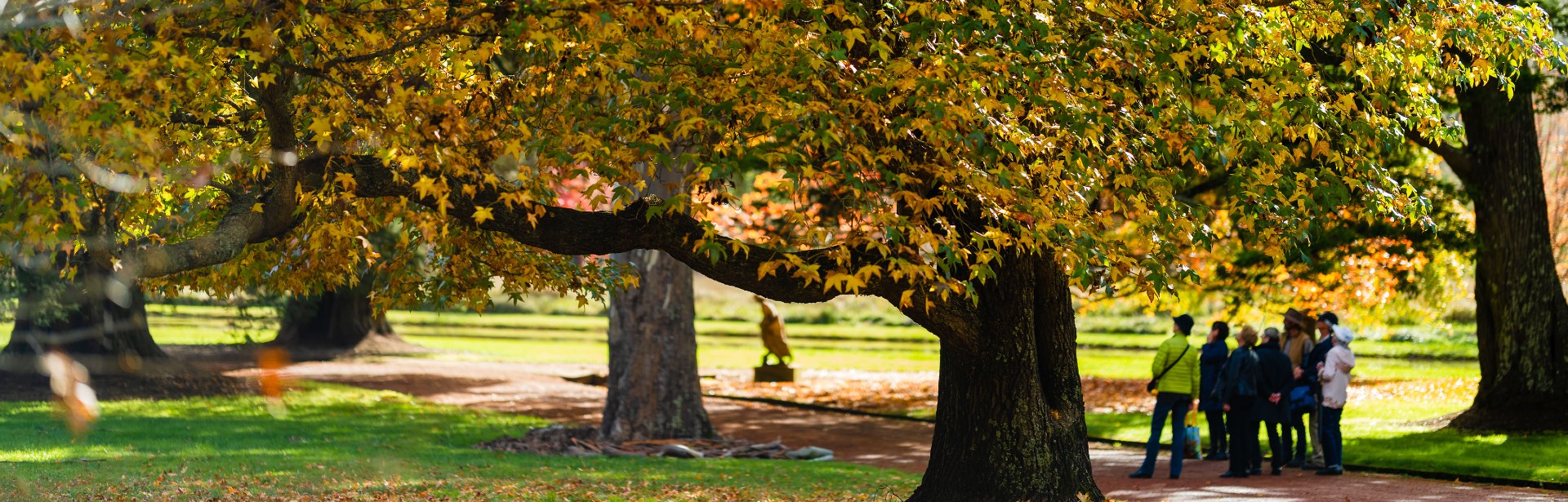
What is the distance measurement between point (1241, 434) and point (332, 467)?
8570 mm

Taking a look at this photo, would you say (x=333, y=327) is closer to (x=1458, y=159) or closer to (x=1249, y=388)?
(x=1249, y=388)

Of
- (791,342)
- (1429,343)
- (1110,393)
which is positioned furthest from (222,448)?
(1429,343)

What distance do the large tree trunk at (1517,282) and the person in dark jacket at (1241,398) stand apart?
4.99m

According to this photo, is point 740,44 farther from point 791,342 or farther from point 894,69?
point 791,342

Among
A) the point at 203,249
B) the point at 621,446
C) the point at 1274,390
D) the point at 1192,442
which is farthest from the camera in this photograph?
the point at 621,446

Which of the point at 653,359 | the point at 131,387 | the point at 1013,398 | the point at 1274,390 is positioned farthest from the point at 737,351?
the point at 1013,398

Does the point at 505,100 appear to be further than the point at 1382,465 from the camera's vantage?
No

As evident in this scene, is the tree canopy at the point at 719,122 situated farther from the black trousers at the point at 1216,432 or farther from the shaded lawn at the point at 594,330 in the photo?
the shaded lawn at the point at 594,330

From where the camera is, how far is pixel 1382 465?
1312 centimetres

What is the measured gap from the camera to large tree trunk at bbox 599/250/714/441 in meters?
15.8

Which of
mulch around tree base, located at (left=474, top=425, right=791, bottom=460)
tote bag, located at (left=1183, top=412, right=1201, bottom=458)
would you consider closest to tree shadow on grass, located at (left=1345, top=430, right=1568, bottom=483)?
tote bag, located at (left=1183, top=412, right=1201, bottom=458)

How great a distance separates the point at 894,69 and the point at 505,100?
8.64 feet

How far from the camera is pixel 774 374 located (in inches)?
994

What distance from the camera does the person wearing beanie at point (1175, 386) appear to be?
11.6 metres
